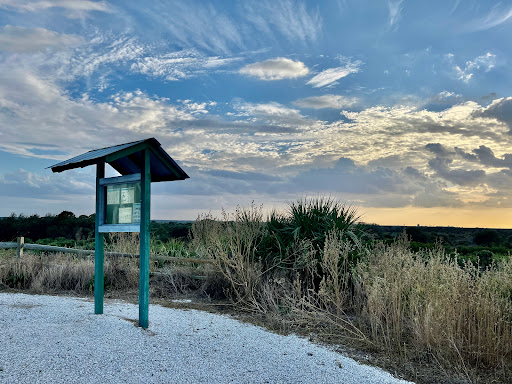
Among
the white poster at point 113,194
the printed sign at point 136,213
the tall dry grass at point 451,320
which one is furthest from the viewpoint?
the white poster at point 113,194

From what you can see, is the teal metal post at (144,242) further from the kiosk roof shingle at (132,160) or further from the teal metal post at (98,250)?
the teal metal post at (98,250)

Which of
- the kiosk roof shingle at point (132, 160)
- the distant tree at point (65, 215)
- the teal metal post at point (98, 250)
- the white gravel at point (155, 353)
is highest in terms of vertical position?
the distant tree at point (65, 215)

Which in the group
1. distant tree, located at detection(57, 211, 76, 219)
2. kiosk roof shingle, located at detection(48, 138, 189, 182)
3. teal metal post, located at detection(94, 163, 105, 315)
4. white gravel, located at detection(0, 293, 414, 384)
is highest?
distant tree, located at detection(57, 211, 76, 219)

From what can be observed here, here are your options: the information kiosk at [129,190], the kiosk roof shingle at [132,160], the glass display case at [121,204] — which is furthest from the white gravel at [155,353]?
the kiosk roof shingle at [132,160]

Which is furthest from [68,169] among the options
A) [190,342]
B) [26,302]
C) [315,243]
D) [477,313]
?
[477,313]

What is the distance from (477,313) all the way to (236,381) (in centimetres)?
342

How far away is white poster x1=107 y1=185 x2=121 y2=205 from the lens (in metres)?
7.19

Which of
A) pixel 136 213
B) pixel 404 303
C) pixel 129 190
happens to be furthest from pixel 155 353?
pixel 404 303

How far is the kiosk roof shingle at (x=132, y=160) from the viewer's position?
6.70 m

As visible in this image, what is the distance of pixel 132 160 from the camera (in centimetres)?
745

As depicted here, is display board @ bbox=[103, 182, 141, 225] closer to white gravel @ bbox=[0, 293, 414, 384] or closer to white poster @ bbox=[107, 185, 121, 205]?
white poster @ bbox=[107, 185, 121, 205]

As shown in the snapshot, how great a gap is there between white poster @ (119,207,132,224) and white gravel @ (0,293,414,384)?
1589mm

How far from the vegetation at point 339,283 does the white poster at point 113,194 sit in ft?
8.13

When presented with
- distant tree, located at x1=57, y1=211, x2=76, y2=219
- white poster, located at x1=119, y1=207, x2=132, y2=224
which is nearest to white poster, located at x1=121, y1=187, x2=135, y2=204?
white poster, located at x1=119, y1=207, x2=132, y2=224
